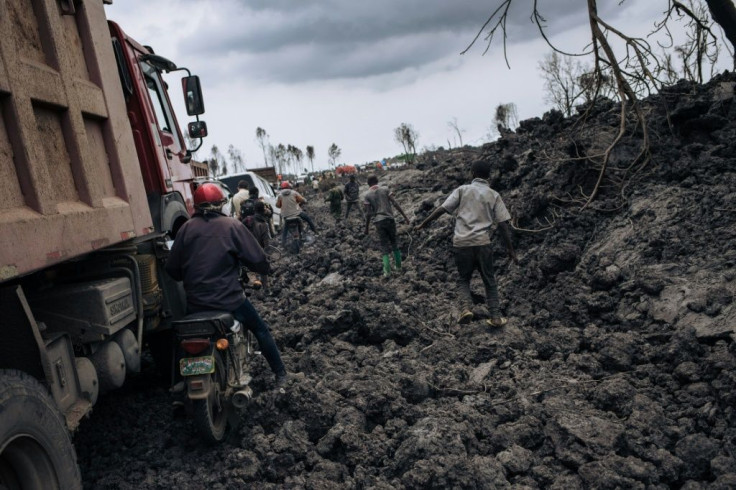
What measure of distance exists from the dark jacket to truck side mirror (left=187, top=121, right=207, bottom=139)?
216 centimetres

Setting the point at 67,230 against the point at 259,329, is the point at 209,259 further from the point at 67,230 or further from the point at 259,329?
the point at 67,230

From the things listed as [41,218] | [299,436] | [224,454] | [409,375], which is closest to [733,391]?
[409,375]

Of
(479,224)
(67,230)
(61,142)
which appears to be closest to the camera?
(67,230)

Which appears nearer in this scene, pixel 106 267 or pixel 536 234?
pixel 106 267

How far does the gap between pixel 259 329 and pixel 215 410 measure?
75 cm

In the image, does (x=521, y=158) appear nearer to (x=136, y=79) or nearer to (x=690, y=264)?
(x=690, y=264)

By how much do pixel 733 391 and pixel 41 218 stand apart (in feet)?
13.8

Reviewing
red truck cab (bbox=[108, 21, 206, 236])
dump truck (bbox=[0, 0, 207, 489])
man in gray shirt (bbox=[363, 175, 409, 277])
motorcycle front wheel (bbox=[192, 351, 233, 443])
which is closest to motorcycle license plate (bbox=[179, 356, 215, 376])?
motorcycle front wheel (bbox=[192, 351, 233, 443])

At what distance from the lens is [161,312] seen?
4.90m

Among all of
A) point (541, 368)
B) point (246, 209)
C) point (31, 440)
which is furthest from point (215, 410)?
point (246, 209)

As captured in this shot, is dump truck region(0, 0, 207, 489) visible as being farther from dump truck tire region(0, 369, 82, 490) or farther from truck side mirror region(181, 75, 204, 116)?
truck side mirror region(181, 75, 204, 116)

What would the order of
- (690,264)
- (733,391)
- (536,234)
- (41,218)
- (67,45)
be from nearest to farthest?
1. (41,218)
2. (67,45)
3. (733,391)
4. (690,264)
5. (536,234)

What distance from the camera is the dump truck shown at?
2.52 m

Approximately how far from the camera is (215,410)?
433cm
